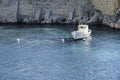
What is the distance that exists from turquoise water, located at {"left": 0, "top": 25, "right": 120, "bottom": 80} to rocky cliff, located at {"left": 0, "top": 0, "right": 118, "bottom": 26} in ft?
16.1

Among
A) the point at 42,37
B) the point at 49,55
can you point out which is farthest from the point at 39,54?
the point at 42,37

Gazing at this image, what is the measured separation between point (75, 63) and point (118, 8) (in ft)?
85.1

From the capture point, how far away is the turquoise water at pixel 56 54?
47.4m

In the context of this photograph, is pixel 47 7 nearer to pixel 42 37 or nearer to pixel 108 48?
pixel 42 37

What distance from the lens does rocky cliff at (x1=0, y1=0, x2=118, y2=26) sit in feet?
258

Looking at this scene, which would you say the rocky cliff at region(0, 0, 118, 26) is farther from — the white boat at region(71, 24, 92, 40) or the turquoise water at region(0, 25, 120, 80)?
the white boat at region(71, 24, 92, 40)

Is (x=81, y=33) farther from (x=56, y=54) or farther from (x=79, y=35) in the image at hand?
(x=56, y=54)

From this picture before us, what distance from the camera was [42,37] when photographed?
66.5 m

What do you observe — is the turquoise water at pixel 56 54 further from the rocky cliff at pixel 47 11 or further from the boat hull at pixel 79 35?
the rocky cliff at pixel 47 11

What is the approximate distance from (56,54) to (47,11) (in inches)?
965

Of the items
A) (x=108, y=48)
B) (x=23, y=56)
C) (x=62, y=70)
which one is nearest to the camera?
(x=62, y=70)

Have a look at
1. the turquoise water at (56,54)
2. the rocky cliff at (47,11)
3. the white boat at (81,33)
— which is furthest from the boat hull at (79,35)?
the rocky cliff at (47,11)

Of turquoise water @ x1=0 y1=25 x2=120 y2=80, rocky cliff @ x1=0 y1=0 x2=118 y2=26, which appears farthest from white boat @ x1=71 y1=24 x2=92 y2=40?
rocky cliff @ x1=0 y1=0 x2=118 y2=26

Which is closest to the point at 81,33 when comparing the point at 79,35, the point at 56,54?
the point at 79,35
